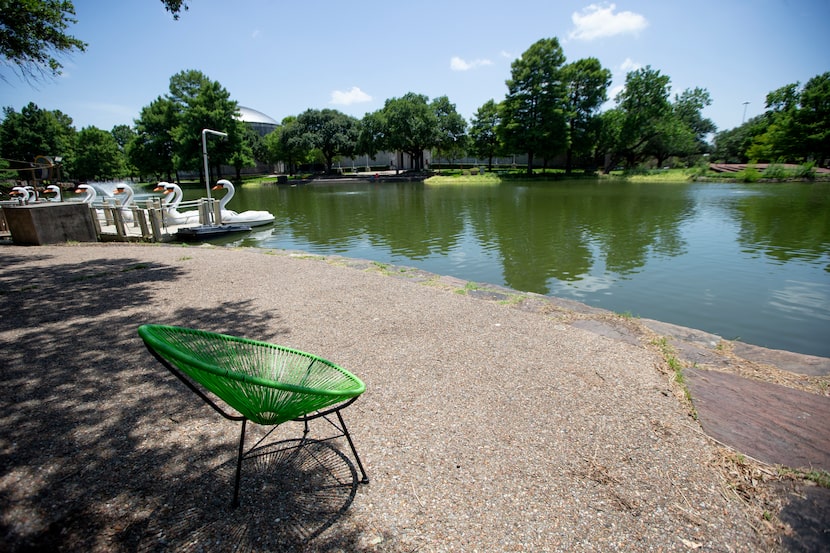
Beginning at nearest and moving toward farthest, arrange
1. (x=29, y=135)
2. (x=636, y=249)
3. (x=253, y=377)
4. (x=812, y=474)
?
(x=253, y=377)
(x=812, y=474)
(x=636, y=249)
(x=29, y=135)

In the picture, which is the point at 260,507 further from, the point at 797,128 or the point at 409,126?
the point at 797,128

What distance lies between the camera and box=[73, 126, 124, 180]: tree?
59.6m

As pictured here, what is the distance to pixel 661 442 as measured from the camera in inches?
116

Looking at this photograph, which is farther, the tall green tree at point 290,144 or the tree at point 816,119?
the tall green tree at point 290,144

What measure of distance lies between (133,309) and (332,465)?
14.5ft

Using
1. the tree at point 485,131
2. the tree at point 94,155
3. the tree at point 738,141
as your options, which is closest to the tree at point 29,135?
the tree at point 94,155

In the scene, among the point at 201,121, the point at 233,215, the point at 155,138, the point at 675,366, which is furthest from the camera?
the point at 155,138

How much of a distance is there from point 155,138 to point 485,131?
139 ft

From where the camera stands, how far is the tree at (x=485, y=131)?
5303cm

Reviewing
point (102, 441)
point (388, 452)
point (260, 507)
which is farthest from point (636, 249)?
point (102, 441)

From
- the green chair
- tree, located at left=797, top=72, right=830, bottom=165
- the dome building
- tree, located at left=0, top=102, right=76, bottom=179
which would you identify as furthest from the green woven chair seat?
the dome building

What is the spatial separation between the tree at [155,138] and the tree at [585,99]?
48.3 meters

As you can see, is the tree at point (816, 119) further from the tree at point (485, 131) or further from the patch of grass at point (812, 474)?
the patch of grass at point (812, 474)

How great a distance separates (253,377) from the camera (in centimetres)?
206
